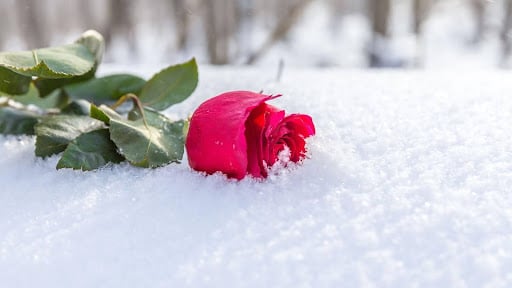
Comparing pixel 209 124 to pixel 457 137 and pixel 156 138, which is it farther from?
pixel 457 137

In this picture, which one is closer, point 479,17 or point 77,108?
point 77,108

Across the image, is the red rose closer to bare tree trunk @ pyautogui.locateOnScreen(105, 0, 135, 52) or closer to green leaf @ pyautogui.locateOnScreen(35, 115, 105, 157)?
green leaf @ pyautogui.locateOnScreen(35, 115, 105, 157)

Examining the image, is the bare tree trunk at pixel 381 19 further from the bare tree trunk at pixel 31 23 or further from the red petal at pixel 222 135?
the red petal at pixel 222 135

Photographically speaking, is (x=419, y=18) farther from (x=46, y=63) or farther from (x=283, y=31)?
(x=46, y=63)

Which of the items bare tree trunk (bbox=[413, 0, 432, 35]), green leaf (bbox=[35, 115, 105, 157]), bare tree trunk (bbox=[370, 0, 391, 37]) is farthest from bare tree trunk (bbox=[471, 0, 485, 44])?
green leaf (bbox=[35, 115, 105, 157])

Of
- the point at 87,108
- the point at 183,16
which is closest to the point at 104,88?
the point at 87,108

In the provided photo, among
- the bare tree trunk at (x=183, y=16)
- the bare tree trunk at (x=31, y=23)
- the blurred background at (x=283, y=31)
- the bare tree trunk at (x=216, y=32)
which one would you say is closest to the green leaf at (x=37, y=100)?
the blurred background at (x=283, y=31)
